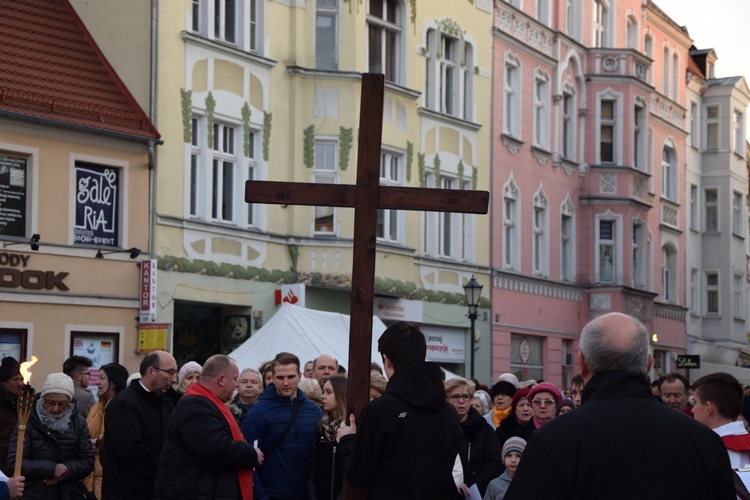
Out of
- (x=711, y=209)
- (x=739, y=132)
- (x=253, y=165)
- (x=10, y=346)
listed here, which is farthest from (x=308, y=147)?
(x=739, y=132)

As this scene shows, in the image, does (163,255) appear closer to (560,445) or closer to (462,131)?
(462,131)

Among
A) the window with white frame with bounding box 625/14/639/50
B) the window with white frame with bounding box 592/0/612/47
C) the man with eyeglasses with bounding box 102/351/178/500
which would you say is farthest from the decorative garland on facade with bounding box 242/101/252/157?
the window with white frame with bounding box 625/14/639/50

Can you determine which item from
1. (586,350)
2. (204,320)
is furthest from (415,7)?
(586,350)

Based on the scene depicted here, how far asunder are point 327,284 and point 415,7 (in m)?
6.83

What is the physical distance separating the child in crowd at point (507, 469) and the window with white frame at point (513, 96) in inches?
1015

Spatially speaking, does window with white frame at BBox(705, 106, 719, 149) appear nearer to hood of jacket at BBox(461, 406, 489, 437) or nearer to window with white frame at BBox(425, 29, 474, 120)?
window with white frame at BBox(425, 29, 474, 120)

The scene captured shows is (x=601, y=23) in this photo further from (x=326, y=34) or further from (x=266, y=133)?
(x=266, y=133)

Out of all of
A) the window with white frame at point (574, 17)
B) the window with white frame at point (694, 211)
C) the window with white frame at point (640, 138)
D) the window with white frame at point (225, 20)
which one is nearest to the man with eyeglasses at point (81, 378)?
the window with white frame at point (225, 20)

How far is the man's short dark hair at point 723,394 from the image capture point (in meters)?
7.30

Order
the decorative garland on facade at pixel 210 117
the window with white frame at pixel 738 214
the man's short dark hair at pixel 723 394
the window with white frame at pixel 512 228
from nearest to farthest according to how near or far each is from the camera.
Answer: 1. the man's short dark hair at pixel 723 394
2. the decorative garland on facade at pixel 210 117
3. the window with white frame at pixel 512 228
4. the window with white frame at pixel 738 214

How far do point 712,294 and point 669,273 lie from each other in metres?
5.49

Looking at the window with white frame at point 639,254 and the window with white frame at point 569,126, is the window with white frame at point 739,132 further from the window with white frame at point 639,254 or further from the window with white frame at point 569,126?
the window with white frame at point 569,126

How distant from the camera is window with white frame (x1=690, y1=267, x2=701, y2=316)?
160ft

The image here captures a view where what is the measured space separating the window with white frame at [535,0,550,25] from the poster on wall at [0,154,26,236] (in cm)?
1912
